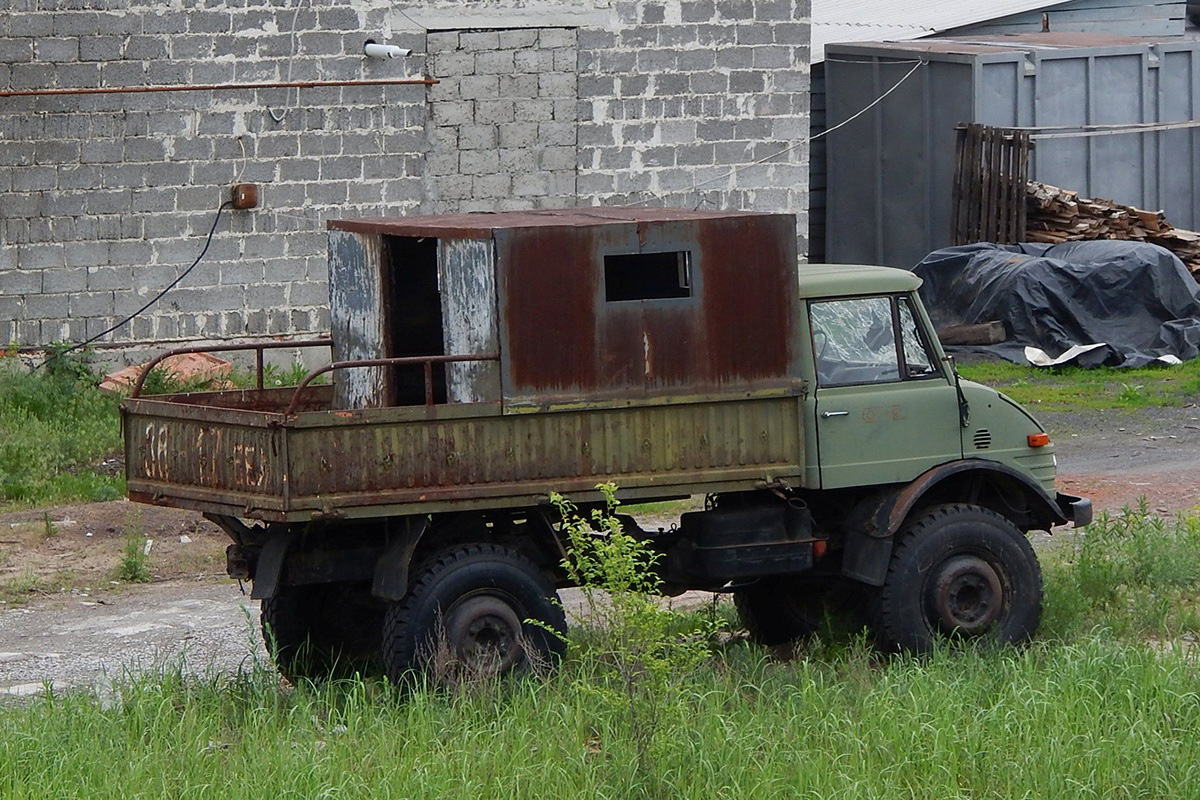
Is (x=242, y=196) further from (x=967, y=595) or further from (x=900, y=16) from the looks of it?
(x=900, y=16)

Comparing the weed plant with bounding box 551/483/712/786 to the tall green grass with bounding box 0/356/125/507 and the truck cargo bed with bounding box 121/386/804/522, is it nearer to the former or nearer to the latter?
the truck cargo bed with bounding box 121/386/804/522

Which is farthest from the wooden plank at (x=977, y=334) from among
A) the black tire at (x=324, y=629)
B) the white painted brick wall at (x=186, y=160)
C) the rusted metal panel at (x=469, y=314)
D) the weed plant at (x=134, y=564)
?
the rusted metal panel at (x=469, y=314)

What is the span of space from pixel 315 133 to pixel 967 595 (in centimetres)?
950

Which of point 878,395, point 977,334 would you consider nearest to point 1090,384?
point 977,334

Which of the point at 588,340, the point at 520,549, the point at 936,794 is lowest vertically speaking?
the point at 936,794

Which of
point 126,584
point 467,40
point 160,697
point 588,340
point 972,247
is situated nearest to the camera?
point 160,697

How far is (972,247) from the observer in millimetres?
18688

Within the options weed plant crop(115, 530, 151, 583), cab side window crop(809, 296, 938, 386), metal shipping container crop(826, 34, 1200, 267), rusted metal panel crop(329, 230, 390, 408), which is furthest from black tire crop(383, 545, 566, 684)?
metal shipping container crop(826, 34, 1200, 267)

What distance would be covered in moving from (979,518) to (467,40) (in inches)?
374

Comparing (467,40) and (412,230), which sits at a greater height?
(467,40)

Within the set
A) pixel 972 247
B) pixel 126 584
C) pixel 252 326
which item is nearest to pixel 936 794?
pixel 126 584

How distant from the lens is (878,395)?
8.40 m

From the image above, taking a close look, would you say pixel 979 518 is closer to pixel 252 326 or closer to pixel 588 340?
pixel 588 340

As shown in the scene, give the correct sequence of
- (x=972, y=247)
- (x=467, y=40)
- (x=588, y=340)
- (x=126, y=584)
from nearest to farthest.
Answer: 1. (x=588, y=340)
2. (x=126, y=584)
3. (x=467, y=40)
4. (x=972, y=247)
